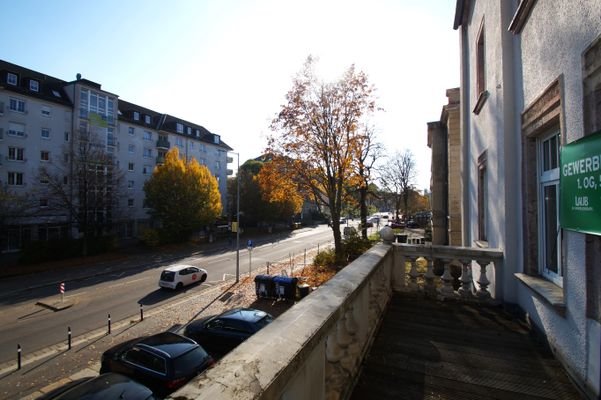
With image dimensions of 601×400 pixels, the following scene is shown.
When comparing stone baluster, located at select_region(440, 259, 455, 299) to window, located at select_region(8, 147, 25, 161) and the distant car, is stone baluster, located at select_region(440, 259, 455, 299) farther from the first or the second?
window, located at select_region(8, 147, 25, 161)

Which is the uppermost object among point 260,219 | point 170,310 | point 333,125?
point 333,125

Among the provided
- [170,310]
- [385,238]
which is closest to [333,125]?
[170,310]

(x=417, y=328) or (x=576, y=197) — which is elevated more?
(x=576, y=197)

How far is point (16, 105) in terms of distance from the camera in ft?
107

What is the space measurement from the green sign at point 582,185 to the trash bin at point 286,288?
15.9 metres

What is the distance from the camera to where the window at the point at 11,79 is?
32.6m

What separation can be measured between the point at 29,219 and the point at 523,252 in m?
41.8

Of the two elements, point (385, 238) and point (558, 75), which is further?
point (385, 238)

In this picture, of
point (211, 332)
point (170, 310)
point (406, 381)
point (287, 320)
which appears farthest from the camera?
point (170, 310)

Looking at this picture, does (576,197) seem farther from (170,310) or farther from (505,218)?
(170,310)

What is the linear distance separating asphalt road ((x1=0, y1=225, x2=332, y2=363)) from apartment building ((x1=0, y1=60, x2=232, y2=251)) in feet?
27.6

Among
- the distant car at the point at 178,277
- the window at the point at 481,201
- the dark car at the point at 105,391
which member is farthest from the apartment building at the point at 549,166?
the distant car at the point at 178,277

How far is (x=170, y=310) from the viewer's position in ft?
55.8

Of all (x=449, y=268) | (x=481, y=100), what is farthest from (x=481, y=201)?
(x=449, y=268)
